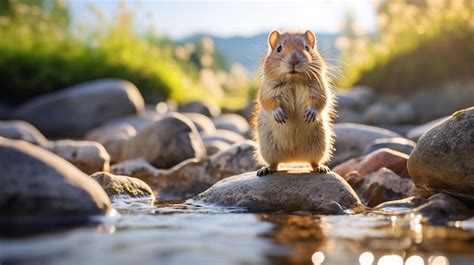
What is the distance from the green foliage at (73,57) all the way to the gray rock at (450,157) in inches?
479

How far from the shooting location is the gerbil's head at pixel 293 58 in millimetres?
6242

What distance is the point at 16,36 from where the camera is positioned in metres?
18.3

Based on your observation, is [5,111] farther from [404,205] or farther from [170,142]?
[404,205]

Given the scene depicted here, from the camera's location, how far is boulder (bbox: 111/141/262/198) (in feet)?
26.1

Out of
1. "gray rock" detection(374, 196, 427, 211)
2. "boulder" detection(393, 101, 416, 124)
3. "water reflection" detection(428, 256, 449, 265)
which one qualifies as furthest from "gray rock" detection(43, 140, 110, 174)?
"boulder" detection(393, 101, 416, 124)

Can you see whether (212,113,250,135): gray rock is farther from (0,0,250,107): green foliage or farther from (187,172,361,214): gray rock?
(187,172,361,214): gray rock

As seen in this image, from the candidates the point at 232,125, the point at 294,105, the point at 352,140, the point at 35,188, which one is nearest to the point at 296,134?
the point at 294,105

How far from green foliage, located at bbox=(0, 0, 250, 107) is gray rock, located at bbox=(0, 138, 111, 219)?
40.2ft

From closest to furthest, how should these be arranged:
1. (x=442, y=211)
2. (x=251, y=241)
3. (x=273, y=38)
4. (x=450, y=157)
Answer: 1. (x=251, y=241)
2. (x=442, y=211)
3. (x=450, y=157)
4. (x=273, y=38)

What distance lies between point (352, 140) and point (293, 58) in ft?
11.5

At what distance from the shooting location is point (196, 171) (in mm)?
8078

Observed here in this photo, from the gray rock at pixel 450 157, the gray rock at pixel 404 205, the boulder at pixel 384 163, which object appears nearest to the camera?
the gray rock at pixel 450 157

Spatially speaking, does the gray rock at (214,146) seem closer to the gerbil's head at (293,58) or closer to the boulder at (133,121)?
the boulder at (133,121)

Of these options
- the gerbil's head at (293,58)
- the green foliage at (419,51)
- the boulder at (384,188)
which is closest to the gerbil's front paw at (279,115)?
the gerbil's head at (293,58)
